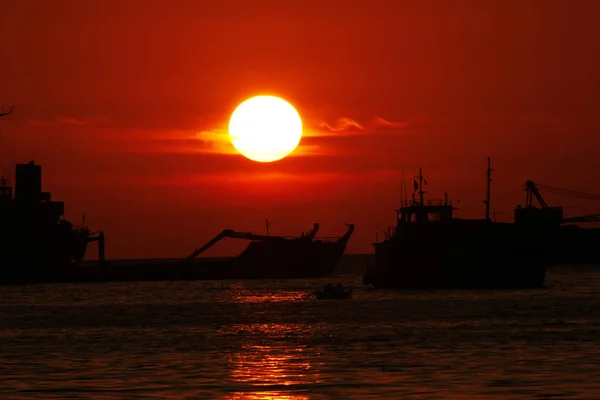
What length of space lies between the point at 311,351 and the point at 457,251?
66.9 meters

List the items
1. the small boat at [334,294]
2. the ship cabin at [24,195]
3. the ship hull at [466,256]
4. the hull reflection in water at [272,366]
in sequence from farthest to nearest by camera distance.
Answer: the ship cabin at [24,195], the ship hull at [466,256], the small boat at [334,294], the hull reflection in water at [272,366]

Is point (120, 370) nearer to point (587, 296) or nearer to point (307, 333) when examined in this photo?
point (307, 333)

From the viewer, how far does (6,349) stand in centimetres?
6625

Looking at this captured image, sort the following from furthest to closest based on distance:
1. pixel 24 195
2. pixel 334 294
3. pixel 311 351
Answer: pixel 24 195 → pixel 334 294 → pixel 311 351

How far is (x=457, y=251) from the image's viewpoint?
415ft

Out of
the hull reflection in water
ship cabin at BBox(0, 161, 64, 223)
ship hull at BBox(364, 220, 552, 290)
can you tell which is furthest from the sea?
ship cabin at BBox(0, 161, 64, 223)

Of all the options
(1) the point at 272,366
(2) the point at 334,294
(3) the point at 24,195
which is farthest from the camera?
(3) the point at 24,195

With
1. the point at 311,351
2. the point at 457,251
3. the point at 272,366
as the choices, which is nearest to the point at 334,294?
the point at 457,251

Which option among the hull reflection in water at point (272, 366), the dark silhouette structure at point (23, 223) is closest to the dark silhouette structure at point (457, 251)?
the hull reflection in water at point (272, 366)

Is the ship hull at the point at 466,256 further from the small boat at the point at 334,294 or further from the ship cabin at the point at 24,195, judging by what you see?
the ship cabin at the point at 24,195

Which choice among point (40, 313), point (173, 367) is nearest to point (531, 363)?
point (173, 367)

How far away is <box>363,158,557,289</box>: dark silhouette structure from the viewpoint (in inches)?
4926

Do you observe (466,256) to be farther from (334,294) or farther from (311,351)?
(311,351)

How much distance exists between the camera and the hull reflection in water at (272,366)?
43906mm
